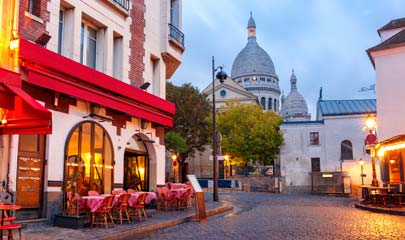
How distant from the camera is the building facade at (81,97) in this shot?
10.1 metres

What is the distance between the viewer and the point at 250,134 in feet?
155

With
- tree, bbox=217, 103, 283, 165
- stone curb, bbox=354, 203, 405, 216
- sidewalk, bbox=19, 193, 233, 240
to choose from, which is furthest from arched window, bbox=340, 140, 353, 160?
sidewalk, bbox=19, 193, 233, 240

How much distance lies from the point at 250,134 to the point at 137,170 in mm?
31086

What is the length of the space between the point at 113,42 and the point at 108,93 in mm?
2862

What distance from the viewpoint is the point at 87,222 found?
11.2 metres

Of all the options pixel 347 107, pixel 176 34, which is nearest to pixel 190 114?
pixel 347 107

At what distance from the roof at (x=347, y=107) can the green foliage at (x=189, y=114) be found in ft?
47.3

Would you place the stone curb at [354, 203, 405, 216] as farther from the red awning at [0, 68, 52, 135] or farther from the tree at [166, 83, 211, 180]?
the tree at [166, 83, 211, 180]

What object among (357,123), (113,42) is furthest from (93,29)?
(357,123)

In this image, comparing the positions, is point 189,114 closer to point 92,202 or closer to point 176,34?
point 176,34

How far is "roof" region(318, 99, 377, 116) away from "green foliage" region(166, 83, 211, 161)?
47.3ft

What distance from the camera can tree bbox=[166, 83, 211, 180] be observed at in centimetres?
5084

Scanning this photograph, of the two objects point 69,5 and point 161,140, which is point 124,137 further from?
point 69,5

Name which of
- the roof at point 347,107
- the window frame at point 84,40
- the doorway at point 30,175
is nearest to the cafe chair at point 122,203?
the doorway at point 30,175
